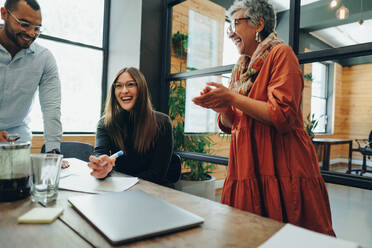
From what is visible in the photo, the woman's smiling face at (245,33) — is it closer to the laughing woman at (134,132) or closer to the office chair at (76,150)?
the laughing woman at (134,132)

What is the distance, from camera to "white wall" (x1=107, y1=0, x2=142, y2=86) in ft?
9.50

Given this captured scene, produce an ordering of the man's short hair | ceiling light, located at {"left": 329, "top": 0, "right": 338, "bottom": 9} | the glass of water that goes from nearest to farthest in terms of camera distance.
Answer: the glass of water
the man's short hair
ceiling light, located at {"left": 329, "top": 0, "right": 338, "bottom": 9}

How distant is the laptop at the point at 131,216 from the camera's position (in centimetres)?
54

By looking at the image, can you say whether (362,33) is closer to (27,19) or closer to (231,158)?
(231,158)

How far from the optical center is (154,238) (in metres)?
0.54

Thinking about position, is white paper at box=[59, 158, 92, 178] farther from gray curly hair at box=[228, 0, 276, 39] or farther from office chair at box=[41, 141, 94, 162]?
gray curly hair at box=[228, 0, 276, 39]

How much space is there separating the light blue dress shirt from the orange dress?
1.13 metres

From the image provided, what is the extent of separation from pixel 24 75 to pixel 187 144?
1775mm

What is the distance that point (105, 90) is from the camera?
3398 millimetres

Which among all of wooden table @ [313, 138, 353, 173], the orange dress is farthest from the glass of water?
wooden table @ [313, 138, 353, 173]

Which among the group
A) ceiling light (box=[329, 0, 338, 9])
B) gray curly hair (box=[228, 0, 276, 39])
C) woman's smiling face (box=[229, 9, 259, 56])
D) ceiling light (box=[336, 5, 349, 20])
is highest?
ceiling light (box=[329, 0, 338, 9])

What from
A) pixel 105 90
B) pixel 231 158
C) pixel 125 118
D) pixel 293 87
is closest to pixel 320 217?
pixel 231 158

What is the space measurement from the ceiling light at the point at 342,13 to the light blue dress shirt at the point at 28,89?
1905mm

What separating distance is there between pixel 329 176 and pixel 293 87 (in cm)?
100
